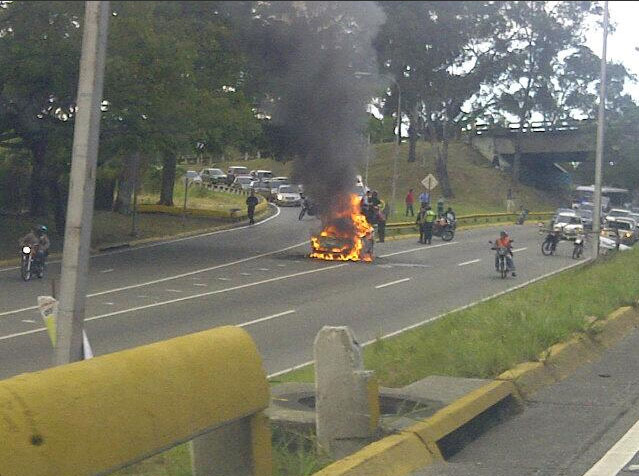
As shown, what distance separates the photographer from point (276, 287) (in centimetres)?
2522

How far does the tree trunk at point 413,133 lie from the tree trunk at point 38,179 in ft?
33.6

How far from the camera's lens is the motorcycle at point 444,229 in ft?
132

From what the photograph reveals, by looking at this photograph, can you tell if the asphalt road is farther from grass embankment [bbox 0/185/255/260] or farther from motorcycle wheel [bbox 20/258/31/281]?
grass embankment [bbox 0/185/255/260]

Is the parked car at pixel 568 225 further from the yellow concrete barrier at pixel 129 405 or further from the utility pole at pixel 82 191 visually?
the utility pole at pixel 82 191

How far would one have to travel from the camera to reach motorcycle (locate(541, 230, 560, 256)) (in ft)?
114

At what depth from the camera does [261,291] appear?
24.4m

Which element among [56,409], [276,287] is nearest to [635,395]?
[56,409]

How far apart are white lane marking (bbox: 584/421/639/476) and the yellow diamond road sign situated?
28.7 meters

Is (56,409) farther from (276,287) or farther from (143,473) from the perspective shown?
(276,287)

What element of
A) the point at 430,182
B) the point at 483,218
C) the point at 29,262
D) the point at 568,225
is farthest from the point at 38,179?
the point at 483,218

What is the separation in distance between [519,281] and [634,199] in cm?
4308

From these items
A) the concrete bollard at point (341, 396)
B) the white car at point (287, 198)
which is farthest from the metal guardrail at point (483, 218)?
the concrete bollard at point (341, 396)

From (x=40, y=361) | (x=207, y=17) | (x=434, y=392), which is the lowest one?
(x=40, y=361)

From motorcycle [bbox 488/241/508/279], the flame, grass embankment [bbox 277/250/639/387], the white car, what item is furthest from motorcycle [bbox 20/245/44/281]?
the white car
